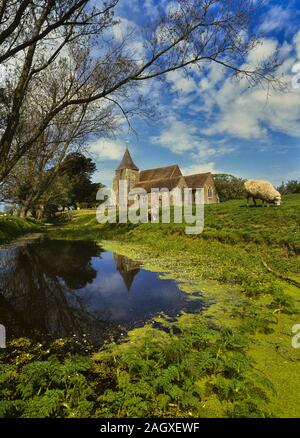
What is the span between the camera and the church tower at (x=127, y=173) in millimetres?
57781

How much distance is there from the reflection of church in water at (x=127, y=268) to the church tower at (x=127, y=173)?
45.3 m

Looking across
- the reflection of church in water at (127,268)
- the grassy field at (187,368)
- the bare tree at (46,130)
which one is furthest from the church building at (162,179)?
the grassy field at (187,368)

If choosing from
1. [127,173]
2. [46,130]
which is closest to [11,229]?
[46,130]

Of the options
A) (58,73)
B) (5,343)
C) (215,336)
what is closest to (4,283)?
(5,343)

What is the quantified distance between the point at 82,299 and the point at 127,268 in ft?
12.6

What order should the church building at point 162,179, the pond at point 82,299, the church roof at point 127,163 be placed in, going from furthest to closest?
the church roof at point 127,163 → the church building at point 162,179 → the pond at point 82,299

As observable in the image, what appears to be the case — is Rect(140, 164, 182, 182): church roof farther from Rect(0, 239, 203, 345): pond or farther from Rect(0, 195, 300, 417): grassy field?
Rect(0, 195, 300, 417): grassy field

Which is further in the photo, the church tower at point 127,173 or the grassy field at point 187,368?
the church tower at point 127,173

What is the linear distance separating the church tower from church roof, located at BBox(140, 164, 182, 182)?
4.94 feet

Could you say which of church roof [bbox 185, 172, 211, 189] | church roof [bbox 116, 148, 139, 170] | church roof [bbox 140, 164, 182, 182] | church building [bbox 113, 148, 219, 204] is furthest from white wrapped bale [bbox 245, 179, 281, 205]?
church roof [bbox 116, 148, 139, 170]

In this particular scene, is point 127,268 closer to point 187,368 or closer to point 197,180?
point 187,368

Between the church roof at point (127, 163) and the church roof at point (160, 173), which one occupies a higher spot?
the church roof at point (127, 163)

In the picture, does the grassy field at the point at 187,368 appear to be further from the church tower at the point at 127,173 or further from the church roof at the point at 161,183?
the church tower at the point at 127,173
